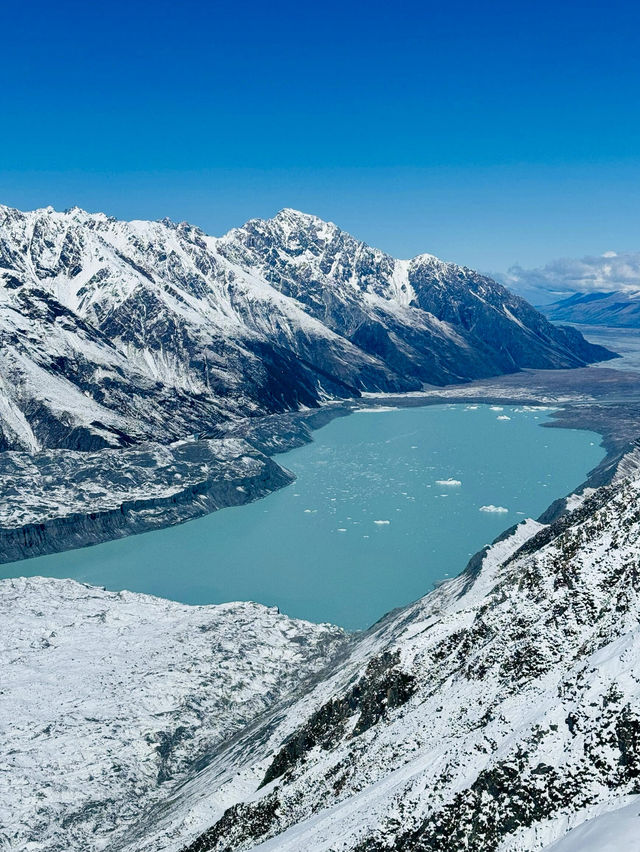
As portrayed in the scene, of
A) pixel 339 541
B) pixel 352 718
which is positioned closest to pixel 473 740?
pixel 352 718

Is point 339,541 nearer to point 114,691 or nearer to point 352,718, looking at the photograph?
point 114,691

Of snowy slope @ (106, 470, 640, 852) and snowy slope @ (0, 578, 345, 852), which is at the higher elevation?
snowy slope @ (106, 470, 640, 852)

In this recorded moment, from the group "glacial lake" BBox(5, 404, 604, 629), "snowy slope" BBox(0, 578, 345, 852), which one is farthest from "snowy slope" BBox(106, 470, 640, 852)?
"glacial lake" BBox(5, 404, 604, 629)

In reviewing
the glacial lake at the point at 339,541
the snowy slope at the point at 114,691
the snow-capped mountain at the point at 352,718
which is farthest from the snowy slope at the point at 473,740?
the glacial lake at the point at 339,541

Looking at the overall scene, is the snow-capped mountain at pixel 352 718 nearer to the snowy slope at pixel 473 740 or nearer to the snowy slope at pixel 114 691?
the snowy slope at pixel 473 740

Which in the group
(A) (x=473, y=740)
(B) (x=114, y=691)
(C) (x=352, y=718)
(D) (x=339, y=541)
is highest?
(A) (x=473, y=740)

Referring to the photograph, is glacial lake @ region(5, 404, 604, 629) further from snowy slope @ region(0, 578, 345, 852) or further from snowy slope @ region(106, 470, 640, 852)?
snowy slope @ region(106, 470, 640, 852)

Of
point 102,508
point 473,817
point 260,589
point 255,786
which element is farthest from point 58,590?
point 473,817

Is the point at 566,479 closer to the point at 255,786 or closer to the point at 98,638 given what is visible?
the point at 98,638
